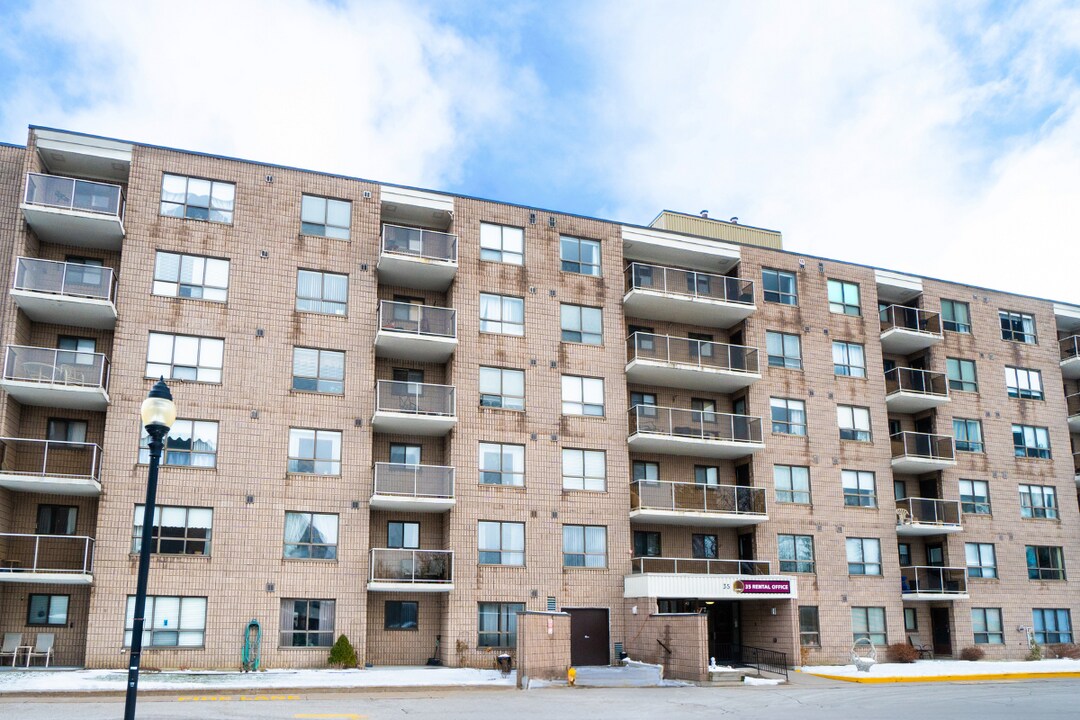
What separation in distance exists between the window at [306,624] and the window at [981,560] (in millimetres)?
26890

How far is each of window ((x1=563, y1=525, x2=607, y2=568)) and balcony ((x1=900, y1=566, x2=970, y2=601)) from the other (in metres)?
13.4

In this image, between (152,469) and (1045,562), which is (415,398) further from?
(1045,562)

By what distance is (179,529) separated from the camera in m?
29.6

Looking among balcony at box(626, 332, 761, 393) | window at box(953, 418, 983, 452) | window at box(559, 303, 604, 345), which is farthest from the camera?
window at box(953, 418, 983, 452)

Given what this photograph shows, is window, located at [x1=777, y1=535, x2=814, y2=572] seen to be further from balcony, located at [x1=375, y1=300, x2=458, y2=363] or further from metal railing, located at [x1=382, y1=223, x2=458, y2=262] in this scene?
metal railing, located at [x1=382, y1=223, x2=458, y2=262]

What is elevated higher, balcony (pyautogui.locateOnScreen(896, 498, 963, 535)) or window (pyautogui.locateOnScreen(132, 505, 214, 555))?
balcony (pyautogui.locateOnScreen(896, 498, 963, 535))

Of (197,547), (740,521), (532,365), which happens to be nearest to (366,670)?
(197,547)

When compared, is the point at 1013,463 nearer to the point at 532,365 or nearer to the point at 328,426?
the point at 532,365

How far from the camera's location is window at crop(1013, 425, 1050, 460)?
142 ft

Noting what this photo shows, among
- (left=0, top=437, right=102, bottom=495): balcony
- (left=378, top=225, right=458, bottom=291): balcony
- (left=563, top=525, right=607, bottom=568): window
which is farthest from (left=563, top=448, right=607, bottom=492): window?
(left=0, top=437, right=102, bottom=495): balcony

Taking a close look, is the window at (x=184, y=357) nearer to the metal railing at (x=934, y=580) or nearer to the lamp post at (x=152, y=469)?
the lamp post at (x=152, y=469)

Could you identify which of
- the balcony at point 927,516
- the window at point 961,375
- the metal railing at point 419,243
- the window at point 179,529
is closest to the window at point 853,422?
the balcony at point 927,516

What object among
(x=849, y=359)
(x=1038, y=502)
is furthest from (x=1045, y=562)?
(x=849, y=359)

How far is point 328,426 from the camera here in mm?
31812
